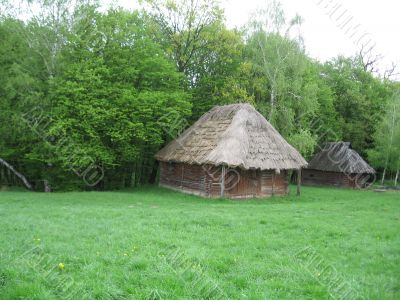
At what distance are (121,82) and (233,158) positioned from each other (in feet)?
28.4

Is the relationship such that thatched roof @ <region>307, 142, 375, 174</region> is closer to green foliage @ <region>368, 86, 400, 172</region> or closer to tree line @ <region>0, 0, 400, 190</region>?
green foliage @ <region>368, 86, 400, 172</region>

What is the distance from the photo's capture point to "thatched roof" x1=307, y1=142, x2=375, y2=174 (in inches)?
1293

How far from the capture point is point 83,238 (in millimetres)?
8094

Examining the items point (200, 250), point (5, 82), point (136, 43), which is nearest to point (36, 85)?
point (5, 82)

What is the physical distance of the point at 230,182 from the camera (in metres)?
19.9

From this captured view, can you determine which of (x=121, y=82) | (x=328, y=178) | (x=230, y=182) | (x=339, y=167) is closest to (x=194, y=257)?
(x=230, y=182)

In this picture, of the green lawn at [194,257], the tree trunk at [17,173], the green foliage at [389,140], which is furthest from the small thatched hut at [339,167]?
the tree trunk at [17,173]

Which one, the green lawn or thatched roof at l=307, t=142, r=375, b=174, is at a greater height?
thatched roof at l=307, t=142, r=375, b=174

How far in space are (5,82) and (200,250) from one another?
723 inches

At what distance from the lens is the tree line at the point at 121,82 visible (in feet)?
66.3

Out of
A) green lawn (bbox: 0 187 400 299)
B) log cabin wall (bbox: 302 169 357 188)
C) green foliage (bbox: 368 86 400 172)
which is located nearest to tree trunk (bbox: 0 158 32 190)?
green lawn (bbox: 0 187 400 299)

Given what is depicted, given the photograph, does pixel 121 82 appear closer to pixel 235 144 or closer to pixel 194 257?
pixel 235 144

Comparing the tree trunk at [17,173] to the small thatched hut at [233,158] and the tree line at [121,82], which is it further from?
the small thatched hut at [233,158]

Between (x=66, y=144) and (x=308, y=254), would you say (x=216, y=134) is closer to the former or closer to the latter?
(x=66, y=144)
